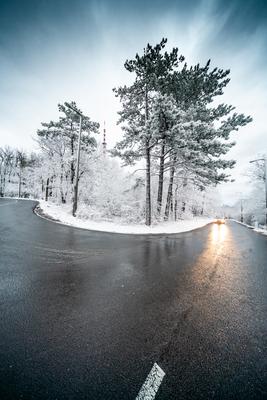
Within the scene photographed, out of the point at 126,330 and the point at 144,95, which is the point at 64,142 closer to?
the point at 144,95

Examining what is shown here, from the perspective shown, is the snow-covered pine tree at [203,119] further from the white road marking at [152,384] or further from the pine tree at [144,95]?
the white road marking at [152,384]

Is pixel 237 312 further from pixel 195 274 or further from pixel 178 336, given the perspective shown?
pixel 195 274

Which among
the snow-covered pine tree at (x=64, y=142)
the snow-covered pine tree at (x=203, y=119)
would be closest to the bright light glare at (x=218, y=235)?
the snow-covered pine tree at (x=203, y=119)

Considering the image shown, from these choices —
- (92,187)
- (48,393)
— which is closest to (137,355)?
(48,393)

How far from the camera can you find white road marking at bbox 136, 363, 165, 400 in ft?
4.70

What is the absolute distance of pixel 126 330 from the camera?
89.0 inches

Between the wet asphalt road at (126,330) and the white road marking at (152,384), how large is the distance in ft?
0.14

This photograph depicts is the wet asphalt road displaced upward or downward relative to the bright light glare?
upward

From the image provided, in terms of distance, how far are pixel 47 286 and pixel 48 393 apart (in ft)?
7.04

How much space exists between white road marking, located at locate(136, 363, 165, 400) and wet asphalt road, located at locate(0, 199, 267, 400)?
0.14 ft

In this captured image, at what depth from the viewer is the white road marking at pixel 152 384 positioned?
1432 millimetres

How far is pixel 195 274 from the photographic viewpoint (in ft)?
14.3

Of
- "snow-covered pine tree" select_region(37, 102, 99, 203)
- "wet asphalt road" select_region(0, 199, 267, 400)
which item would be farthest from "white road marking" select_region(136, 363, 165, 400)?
"snow-covered pine tree" select_region(37, 102, 99, 203)

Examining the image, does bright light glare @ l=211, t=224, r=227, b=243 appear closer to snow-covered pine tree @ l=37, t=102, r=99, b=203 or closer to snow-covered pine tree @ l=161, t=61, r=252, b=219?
snow-covered pine tree @ l=161, t=61, r=252, b=219
